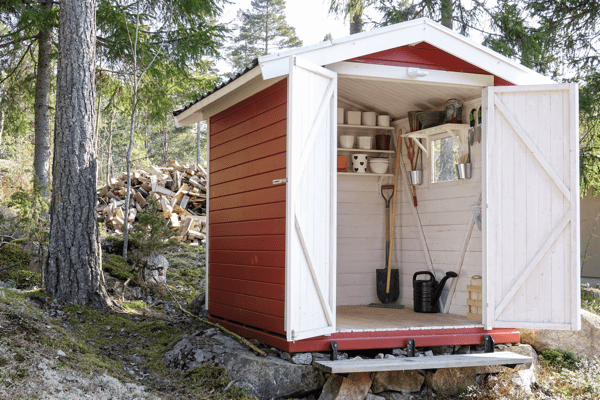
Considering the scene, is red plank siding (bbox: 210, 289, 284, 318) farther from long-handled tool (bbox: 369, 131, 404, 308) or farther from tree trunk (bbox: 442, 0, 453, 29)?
tree trunk (bbox: 442, 0, 453, 29)

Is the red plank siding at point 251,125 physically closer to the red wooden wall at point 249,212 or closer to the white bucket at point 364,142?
the red wooden wall at point 249,212

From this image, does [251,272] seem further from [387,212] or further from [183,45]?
[183,45]

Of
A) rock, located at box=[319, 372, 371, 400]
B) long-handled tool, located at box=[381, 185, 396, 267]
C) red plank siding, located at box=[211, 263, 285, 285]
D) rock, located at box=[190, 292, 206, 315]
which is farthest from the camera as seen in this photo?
long-handled tool, located at box=[381, 185, 396, 267]

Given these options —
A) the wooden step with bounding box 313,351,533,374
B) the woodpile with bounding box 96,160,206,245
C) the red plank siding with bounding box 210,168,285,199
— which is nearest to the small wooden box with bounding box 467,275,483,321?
the wooden step with bounding box 313,351,533,374

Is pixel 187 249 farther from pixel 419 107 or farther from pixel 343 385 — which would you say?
pixel 343 385

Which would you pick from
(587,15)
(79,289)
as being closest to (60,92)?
(79,289)

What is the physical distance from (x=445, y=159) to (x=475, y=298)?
1729 mm

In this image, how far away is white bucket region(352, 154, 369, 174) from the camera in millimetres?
7195

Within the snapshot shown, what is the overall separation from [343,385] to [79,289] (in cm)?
327

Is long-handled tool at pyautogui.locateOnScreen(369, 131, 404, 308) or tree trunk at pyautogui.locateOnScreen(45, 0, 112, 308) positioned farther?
long-handled tool at pyautogui.locateOnScreen(369, 131, 404, 308)

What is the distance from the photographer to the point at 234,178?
19.4 ft

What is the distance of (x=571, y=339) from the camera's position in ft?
19.5

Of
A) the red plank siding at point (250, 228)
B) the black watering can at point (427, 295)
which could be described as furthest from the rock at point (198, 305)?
the black watering can at point (427, 295)

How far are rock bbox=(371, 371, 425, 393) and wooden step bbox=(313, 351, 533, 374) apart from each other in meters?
0.20
